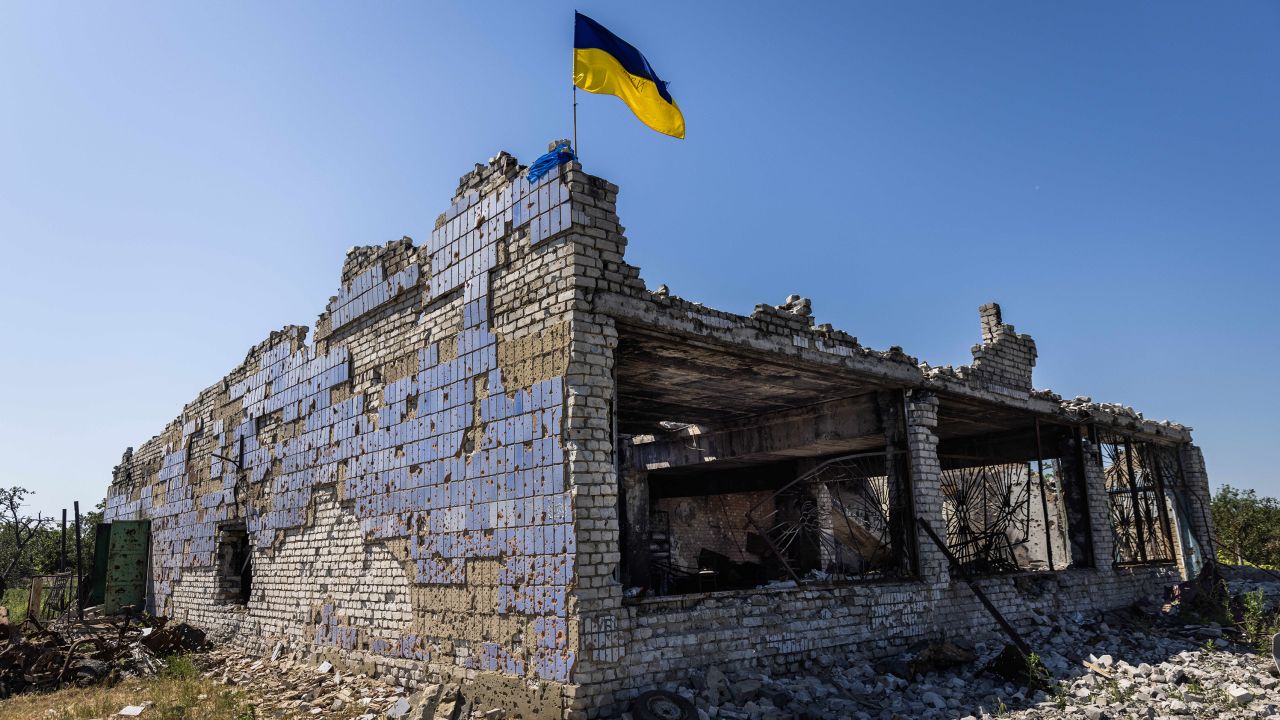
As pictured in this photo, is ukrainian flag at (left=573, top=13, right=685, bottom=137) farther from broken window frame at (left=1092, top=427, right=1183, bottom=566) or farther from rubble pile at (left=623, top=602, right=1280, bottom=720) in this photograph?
broken window frame at (left=1092, top=427, right=1183, bottom=566)

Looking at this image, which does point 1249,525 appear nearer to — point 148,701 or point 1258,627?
point 1258,627

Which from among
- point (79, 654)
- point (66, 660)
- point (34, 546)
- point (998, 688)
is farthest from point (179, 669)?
point (34, 546)

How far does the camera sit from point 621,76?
8.55 metres

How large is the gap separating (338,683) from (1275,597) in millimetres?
14697

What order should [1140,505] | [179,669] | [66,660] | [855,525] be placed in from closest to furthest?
[179,669], [66,660], [855,525], [1140,505]

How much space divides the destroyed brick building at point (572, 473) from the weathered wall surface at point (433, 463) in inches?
1.3

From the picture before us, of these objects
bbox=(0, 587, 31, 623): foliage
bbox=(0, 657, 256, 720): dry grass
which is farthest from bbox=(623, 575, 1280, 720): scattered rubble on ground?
bbox=(0, 587, 31, 623): foliage

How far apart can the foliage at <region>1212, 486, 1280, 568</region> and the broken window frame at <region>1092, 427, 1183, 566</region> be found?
11.3m

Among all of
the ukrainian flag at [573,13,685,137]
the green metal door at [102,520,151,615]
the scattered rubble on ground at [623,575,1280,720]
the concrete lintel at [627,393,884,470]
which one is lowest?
the scattered rubble on ground at [623,575,1280,720]

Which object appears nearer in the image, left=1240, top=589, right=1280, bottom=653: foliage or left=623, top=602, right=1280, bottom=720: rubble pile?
left=623, top=602, right=1280, bottom=720: rubble pile

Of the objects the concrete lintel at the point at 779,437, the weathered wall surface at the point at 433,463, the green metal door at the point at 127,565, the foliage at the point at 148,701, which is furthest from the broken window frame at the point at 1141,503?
the green metal door at the point at 127,565

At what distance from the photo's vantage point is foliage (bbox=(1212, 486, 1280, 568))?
2558 cm

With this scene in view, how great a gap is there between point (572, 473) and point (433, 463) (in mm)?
2216

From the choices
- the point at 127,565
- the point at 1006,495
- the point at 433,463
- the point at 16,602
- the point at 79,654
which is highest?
the point at 433,463
